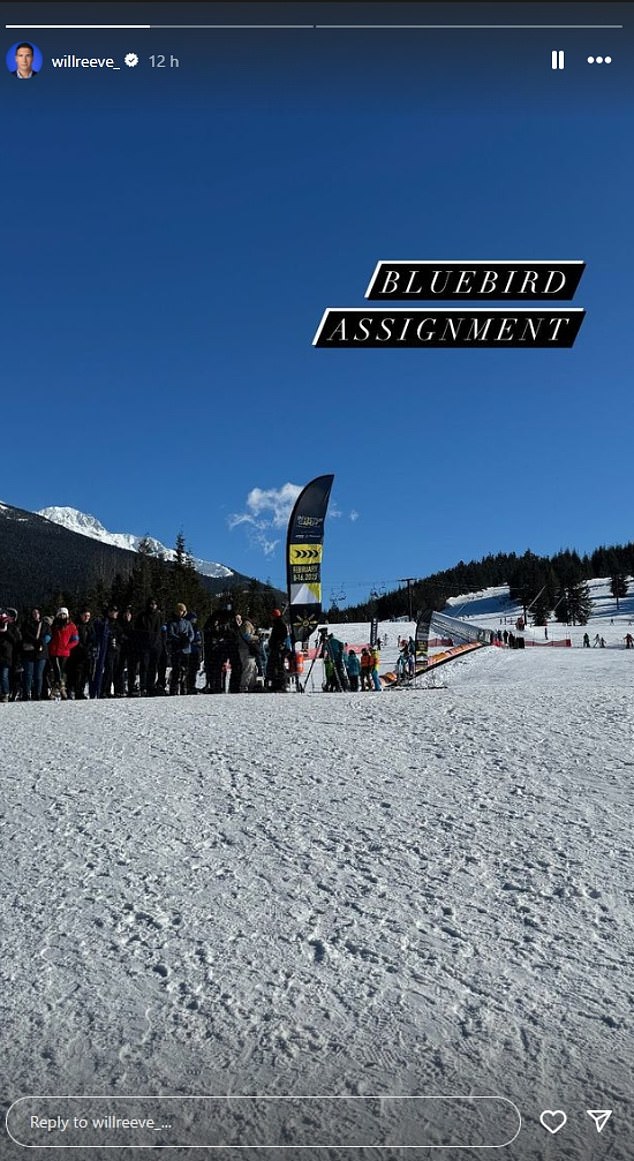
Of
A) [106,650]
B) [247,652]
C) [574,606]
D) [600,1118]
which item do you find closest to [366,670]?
[247,652]

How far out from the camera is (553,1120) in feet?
7.51

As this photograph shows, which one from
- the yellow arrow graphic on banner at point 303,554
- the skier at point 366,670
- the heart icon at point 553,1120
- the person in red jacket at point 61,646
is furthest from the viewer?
the yellow arrow graphic on banner at point 303,554

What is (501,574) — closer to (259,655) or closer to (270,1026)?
(259,655)

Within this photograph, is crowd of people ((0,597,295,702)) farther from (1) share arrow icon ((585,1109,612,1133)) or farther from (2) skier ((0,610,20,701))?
(1) share arrow icon ((585,1109,612,1133))

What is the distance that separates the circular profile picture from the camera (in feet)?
10.3

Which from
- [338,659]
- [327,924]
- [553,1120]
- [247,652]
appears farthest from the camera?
[338,659]

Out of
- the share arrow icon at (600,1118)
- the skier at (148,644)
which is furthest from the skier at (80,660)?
the share arrow icon at (600,1118)

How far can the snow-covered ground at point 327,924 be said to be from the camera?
2939 mm

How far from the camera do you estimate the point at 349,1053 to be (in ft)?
9.95

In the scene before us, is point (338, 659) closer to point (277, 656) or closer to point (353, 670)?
point (353, 670)

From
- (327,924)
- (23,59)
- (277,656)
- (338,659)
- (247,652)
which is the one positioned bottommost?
(327,924)

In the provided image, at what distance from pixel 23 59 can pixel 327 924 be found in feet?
14.5

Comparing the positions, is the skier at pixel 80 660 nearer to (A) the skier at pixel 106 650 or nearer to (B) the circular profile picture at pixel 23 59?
(A) the skier at pixel 106 650

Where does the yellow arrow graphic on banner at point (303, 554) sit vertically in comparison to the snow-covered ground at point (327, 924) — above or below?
above
